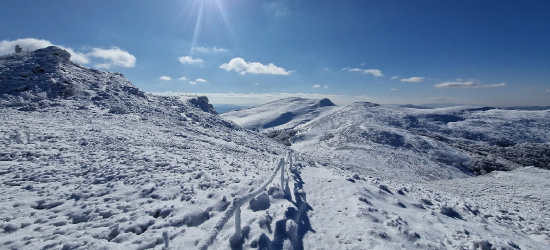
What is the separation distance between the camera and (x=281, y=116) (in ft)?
364

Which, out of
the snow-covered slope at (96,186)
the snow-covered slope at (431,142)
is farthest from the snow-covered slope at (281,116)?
the snow-covered slope at (96,186)

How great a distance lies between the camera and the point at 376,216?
7.44m

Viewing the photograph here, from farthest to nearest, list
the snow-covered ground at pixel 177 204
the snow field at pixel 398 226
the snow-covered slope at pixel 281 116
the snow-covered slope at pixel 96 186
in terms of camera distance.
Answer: the snow-covered slope at pixel 281 116
the snow field at pixel 398 226
the snow-covered ground at pixel 177 204
the snow-covered slope at pixel 96 186

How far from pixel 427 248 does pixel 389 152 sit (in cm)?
4432

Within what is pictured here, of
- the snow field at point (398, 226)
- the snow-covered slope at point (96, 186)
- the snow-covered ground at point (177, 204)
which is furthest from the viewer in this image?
the snow field at point (398, 226)

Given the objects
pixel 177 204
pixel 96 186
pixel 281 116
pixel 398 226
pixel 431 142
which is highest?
pixel 281 116

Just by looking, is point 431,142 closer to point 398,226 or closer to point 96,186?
point 398,226

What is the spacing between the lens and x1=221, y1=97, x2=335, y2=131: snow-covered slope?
3998 inches

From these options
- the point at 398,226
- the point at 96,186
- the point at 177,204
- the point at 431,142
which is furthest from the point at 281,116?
the point at 398,226

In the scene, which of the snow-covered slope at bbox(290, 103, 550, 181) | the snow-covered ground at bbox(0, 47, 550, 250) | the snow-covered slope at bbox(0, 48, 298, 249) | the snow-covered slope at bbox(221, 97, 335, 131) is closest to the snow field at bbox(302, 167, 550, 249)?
the snow-covered ground at bbox(0, 47, 550, 250)

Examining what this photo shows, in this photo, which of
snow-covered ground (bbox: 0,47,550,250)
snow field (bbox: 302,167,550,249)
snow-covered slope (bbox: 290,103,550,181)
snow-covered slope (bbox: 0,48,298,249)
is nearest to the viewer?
snow-covered slope (bbox: 0,48,298,249)

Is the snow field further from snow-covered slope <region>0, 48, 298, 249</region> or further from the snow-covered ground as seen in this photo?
snow-covered slope <region>0, 48, 298, 249</region>

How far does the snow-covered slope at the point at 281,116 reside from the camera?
10156 cm

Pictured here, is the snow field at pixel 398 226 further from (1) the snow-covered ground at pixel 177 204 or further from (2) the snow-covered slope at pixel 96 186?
(2) the snow-covered slope at pixel 96 186
